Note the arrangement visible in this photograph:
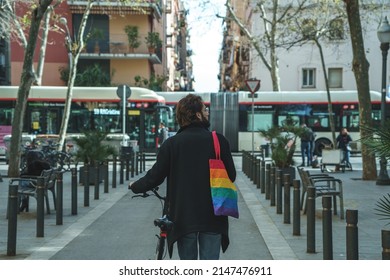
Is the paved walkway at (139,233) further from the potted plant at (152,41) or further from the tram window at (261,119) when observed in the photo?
the potted plant at (152,41)

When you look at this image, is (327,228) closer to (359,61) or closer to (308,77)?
(359,61)

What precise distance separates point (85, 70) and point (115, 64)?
3.79m

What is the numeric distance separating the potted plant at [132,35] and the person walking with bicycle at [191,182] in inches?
1644

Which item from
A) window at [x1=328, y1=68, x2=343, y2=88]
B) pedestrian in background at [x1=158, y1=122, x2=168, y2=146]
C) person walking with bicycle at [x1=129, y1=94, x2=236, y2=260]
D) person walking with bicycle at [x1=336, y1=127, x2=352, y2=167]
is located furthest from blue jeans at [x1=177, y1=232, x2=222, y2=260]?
window at [x1=328, y1=68, x2=343, y2=88]

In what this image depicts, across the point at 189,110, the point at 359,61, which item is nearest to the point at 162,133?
the point at 359,61

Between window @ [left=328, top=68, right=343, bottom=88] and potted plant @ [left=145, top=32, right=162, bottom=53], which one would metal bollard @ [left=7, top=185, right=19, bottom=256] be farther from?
window @ [left=328, top=68, right=343, bottom=88]

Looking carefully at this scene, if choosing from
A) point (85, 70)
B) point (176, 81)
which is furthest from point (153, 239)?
point (176, 81)

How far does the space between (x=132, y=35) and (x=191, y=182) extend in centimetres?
4222

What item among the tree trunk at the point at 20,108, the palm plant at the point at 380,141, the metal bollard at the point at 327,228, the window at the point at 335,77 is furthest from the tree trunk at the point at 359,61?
the window at the point at 335,77

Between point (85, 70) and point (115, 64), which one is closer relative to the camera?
point (85, 70)

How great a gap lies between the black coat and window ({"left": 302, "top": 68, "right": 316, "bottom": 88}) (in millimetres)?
46015

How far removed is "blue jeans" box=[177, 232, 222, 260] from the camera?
536 centimetres
